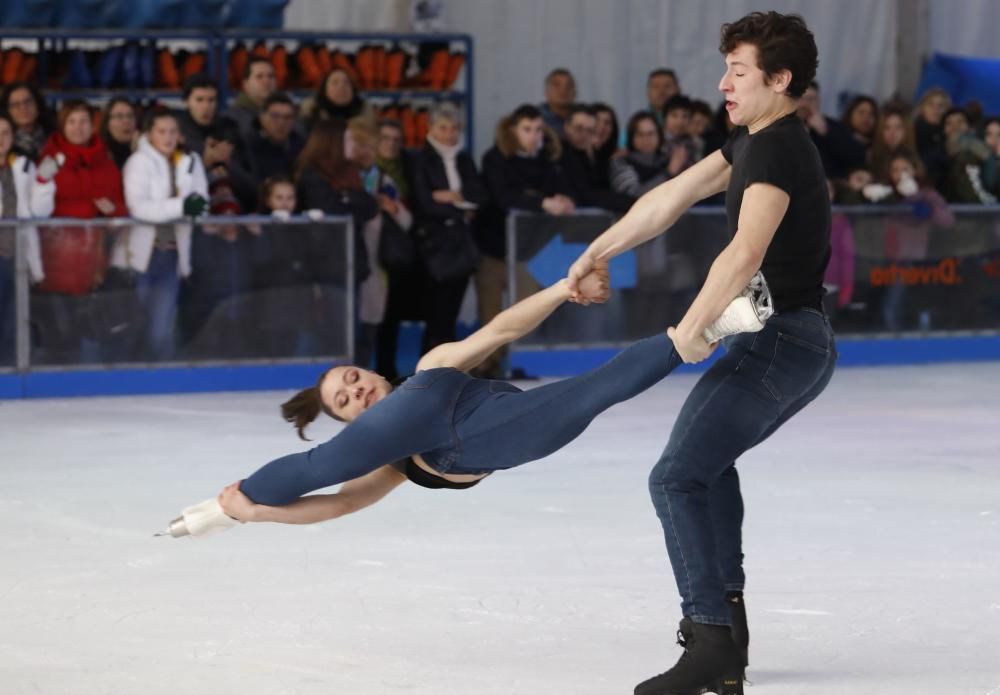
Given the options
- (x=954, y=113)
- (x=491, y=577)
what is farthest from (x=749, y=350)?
(x=954, y=113)

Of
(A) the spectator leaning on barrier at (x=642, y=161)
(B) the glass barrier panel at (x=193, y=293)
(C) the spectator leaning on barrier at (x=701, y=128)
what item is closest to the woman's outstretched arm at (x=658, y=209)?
(B) the glass barrier panel at (x=193, y=293)

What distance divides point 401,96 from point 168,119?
3.55 meters

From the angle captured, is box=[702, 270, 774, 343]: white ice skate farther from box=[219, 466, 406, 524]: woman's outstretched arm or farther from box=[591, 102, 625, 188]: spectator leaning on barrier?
box=[591, 102, 625, 188]: spectator leaning on barrier

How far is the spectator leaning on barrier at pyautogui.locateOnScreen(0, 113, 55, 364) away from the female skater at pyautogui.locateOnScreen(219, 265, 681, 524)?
5.04 meters

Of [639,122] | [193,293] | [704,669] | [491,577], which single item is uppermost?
[639,122]

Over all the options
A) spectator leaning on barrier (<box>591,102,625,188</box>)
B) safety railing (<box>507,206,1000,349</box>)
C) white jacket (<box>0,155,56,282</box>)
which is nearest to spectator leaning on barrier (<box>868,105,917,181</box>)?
safety railing (<box>507,206,1000,349</box>)

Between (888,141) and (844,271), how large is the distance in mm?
853

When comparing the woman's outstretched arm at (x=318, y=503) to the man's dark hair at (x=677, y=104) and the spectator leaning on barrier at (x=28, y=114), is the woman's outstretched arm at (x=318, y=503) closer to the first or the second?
the spectator leaning on barrier at (x=28, y=114)

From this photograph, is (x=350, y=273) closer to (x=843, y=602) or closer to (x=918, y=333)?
(x=918, y=333)

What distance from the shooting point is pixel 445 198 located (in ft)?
29.5

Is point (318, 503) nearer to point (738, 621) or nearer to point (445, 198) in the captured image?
point (738, 621)

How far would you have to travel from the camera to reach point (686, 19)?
45.7 ft

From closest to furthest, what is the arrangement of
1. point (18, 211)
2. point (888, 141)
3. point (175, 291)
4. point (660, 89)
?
point (18, 211) < point (175, 291) < point (888, 141) < point (660, 89)

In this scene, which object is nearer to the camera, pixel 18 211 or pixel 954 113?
pixel 18 211
